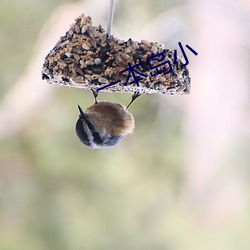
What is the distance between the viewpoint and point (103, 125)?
1.28 m

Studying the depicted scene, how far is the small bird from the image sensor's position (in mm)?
1258

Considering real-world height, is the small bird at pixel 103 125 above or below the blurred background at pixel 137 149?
below

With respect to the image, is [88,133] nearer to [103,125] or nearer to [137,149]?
[103,125]

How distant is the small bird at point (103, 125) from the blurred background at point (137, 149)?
172 cm

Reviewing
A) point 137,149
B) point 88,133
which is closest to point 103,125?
point 88,133

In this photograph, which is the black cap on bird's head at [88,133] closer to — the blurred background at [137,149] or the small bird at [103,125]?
the small bird at [103,125]

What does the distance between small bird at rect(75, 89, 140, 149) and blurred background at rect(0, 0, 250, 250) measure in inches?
67.6

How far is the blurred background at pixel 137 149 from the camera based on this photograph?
3.04m

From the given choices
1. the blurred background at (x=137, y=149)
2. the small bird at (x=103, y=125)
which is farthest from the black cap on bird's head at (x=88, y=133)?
the blurred background at (x=137, y=149)

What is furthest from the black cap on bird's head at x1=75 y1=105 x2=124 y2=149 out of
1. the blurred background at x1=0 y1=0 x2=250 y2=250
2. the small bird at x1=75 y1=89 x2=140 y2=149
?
the blurred background at x1=0 y1=0 x2=250 y2=250

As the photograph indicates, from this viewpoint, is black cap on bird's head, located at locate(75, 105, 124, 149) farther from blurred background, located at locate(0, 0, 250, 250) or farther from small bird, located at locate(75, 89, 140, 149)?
blurred background, located at locate(0, 0, 250, 250)
